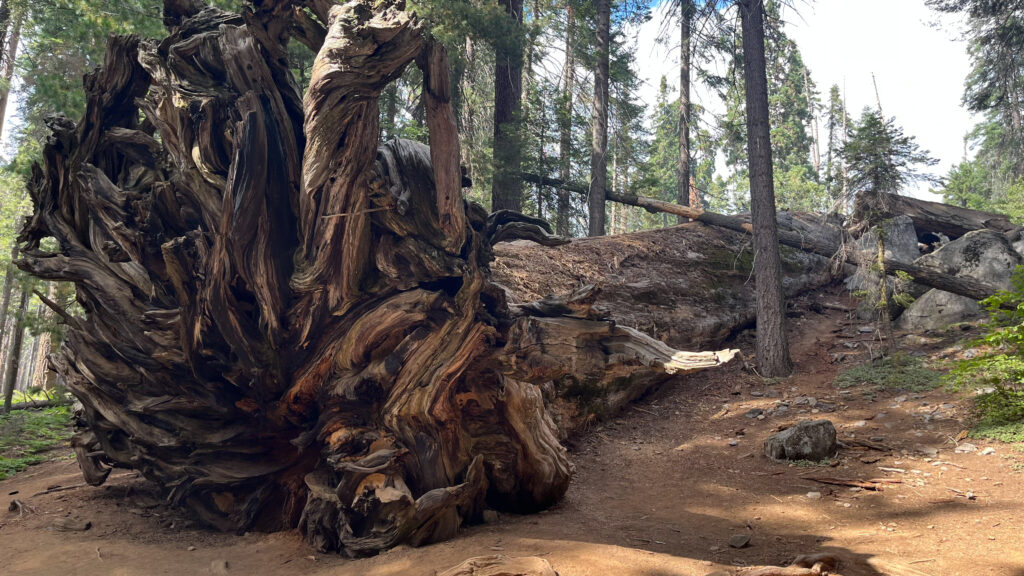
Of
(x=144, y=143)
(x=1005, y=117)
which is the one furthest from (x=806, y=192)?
(x=144, y=143)

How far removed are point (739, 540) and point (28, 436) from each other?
13.1 meters

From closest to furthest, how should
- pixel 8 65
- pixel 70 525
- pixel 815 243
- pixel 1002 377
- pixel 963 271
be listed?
pixel 70 525 → pixel 1002 377 → pixel 963 271 → pixel 815 243 → pixel 8 65

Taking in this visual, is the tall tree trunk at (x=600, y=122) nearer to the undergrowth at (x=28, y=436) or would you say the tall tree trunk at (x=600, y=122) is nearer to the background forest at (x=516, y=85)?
the background forest at (x=516, y=85)

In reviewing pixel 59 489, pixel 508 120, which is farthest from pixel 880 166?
pixel 59 489

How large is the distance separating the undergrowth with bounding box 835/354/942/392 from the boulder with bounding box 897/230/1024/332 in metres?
2.35

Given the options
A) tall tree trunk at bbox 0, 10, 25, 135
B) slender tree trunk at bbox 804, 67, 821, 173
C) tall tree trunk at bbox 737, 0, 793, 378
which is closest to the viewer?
tall tree trunk at bbox 737, 0, 793, 378

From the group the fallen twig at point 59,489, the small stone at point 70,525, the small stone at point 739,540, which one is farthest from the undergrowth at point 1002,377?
the fallen twig at point 59,489

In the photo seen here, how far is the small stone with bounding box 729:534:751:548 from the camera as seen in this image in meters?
5.28

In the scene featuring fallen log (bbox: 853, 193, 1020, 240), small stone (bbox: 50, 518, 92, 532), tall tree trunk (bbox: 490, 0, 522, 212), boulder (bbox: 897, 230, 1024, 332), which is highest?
tall tree trunk (bbox: 490, 0, 522, 212)

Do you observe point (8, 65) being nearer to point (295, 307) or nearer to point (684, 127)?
point (295, 307)

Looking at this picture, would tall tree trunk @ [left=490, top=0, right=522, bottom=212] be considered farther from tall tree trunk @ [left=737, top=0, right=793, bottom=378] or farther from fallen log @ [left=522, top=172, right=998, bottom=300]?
tall tree trunk @ [left=737, top=0, right=793, bottom=378]

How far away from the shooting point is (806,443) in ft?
27.8

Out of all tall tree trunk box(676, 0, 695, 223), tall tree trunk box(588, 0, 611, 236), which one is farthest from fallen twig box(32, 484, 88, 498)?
tall tree trunk box(676, 0, 695, 223)

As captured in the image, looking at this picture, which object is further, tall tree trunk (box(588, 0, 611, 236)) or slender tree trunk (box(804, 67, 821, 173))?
slender tree trunk (box(804, 67, 821, 173))
